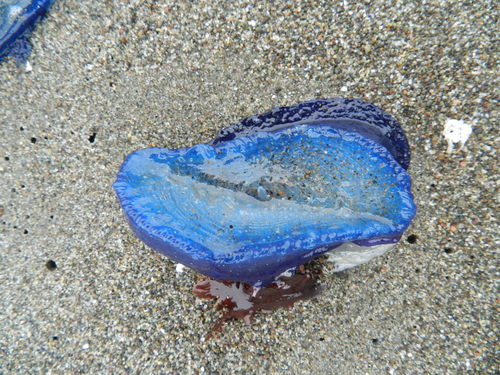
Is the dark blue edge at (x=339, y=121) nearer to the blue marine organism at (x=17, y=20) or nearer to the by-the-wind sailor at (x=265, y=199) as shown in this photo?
the by-the-wind sailor at (x=265, y=199)

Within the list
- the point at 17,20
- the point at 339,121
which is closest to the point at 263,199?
the point at 339,121

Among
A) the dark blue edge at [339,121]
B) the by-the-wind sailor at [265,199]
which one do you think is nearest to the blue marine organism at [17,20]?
the by-the-wind sailor at [265,199]

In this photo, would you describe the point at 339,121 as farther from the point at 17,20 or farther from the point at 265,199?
the point at 17,20

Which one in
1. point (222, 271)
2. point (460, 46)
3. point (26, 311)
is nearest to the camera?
point (222, 271)

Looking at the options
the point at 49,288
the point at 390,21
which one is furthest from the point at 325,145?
the point at 49,288

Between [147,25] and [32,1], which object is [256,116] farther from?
[32,1]

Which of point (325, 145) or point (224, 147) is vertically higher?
point (224, 147)

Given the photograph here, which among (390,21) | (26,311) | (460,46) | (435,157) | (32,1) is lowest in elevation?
(26,311)

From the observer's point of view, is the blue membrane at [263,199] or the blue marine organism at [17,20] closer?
the blue membrane at [263,199]
